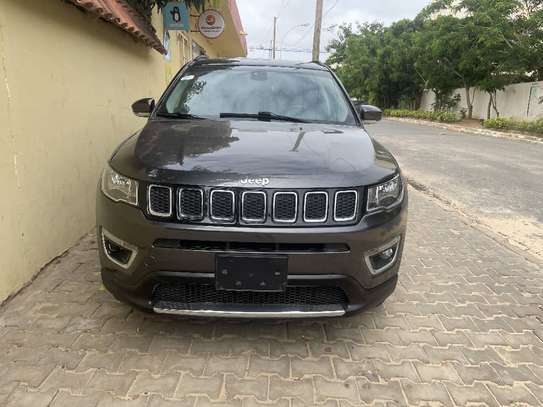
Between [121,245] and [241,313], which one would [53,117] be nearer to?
Answer: [121,245]

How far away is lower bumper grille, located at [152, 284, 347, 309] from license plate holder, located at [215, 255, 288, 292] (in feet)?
0.36

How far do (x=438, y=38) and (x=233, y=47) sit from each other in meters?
11.5

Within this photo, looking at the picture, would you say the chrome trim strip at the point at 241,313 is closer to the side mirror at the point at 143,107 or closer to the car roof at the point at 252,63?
the side mirror at the point at 143,107

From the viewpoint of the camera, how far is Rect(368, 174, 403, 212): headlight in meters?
2.64

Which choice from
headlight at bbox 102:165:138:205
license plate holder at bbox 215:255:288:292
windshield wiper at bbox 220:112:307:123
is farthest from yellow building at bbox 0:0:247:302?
license plate holder at bbox 215:255:288:292

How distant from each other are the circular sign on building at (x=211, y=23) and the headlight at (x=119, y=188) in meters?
9.05

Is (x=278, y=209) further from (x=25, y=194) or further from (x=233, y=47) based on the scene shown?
(x=233, y=47)

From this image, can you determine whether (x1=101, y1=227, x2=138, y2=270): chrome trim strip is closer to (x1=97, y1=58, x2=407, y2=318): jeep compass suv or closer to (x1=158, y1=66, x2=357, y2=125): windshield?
(x1=97, y1=58, x2=407, y2=318): jeep compass suv

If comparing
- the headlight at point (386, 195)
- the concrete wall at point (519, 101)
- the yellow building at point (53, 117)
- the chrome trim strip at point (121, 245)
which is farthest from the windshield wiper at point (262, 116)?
the concrete wall at point (519, 101)

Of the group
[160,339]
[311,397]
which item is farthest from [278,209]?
[160,339]

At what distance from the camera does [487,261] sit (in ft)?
14.9

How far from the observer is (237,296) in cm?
260

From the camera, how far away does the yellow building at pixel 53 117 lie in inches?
130

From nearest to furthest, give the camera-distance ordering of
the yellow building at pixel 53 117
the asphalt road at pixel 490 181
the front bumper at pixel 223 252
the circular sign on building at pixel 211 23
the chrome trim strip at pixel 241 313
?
the front bumper at pixel 223 252 < the chrome trim strip at pixel 241 313 < the yellow building at pixel 53 117 < the asphalt road at pixel 490 181 < the circular sign on building at pixel 211 23
